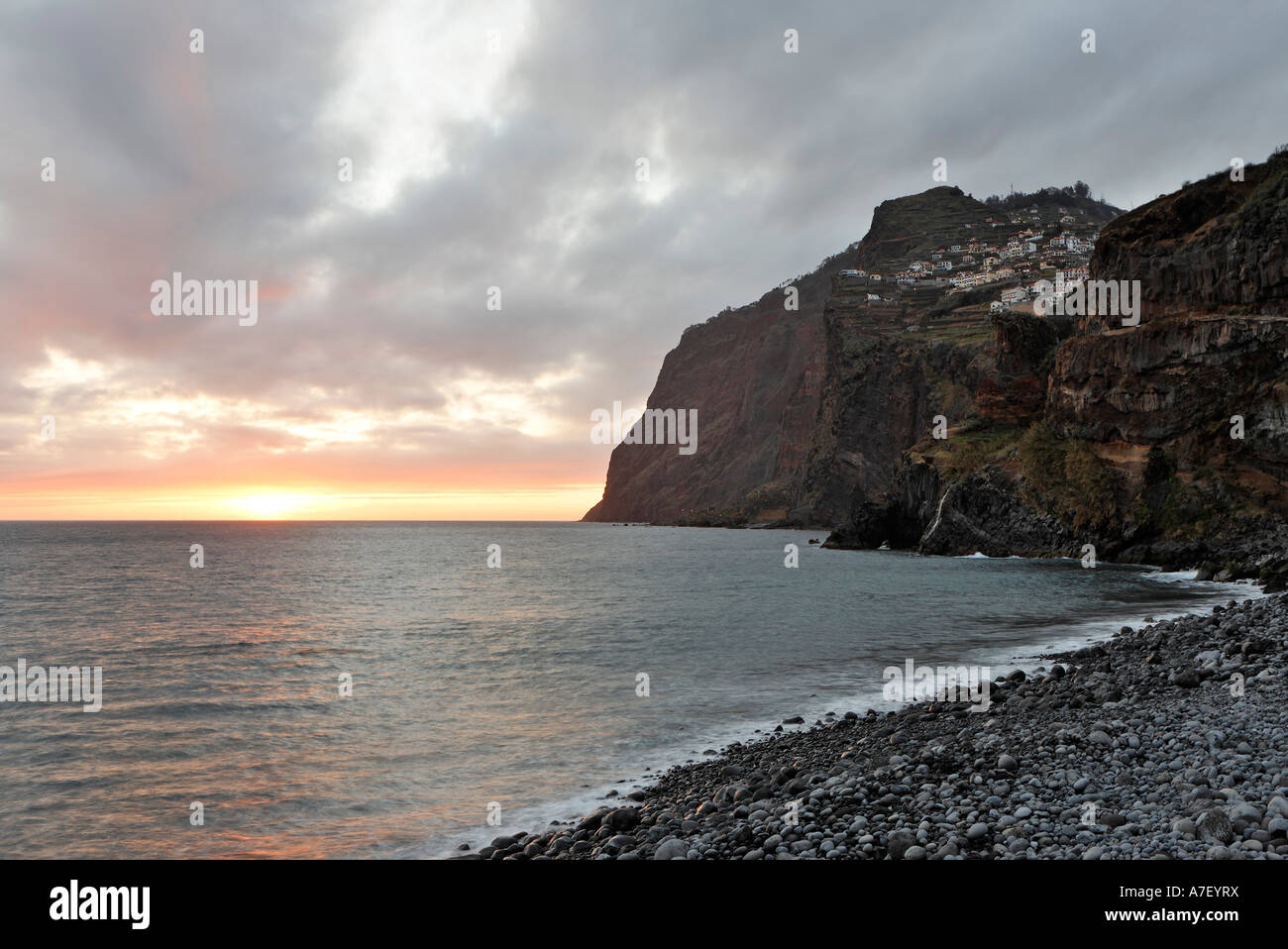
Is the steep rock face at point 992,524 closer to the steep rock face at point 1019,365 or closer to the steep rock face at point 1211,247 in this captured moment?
the steep rock face at point 1019,365

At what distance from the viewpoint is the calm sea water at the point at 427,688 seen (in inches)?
500

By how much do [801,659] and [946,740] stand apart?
12.8m

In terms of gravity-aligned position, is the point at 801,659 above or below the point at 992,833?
below

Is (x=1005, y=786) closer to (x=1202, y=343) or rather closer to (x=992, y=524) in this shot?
(x=1202, y=343)

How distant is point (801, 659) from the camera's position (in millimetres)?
25875

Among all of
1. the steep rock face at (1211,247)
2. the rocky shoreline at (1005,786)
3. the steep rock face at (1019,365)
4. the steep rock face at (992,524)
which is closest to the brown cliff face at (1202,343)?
the steep rock face at (1211,247)

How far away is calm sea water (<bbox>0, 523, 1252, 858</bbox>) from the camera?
12.7 metres

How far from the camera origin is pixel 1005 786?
9820mm

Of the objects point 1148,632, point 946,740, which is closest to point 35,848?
point 946,740

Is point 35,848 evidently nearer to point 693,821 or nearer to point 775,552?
point 693,821

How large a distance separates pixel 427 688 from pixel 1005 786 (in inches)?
728

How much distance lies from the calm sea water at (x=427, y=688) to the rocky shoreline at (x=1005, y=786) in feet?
7.37

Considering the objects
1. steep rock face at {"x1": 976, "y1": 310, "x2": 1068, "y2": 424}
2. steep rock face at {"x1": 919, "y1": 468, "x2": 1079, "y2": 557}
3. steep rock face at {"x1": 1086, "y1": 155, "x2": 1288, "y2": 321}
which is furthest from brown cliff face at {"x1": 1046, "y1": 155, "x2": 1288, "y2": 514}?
steep rock face at {"x1": 976, "y1": 310, "x2": 1068, "y2": 424}
